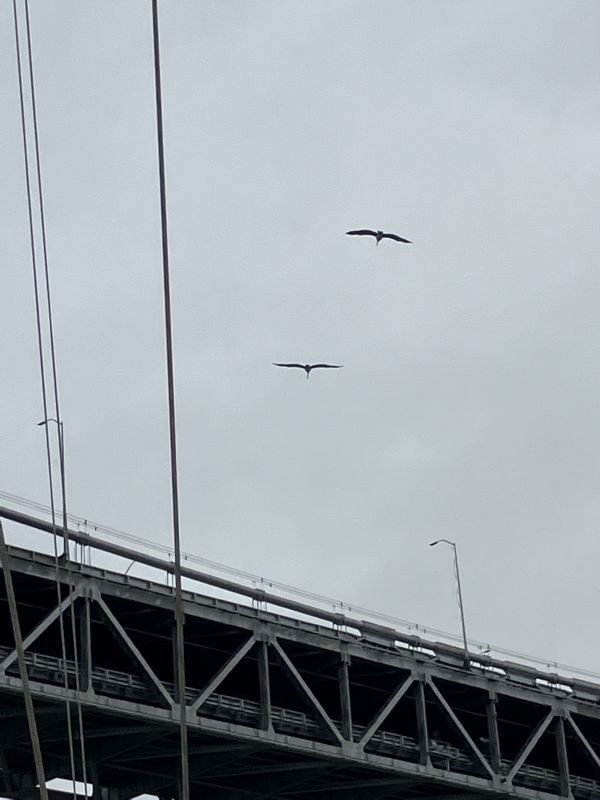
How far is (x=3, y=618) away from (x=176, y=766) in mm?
13084

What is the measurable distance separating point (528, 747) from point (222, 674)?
71.8 ft

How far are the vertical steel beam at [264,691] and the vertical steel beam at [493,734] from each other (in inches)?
586

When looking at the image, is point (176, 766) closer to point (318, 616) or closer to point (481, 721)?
point (318, 616)

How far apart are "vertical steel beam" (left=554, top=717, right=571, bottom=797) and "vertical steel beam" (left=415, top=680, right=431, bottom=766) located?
30.5ft

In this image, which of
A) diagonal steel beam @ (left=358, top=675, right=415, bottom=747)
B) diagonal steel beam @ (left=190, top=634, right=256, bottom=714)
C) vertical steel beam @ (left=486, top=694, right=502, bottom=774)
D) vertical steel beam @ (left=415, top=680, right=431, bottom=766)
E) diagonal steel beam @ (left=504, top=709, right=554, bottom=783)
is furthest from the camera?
vertical steel beam @ (left=486, top=694, right=502, bottom=774)

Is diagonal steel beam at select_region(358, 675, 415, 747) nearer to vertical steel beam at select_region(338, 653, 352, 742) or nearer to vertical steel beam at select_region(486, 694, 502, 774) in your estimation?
vertical steel beam at select_region(338, 653, 352, 742)

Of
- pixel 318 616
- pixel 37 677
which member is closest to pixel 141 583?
pixel 37 677

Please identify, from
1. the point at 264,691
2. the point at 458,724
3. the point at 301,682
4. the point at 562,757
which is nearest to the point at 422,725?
the point at 458,724

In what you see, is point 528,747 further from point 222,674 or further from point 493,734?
point 222,674

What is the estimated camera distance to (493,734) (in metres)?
80.2

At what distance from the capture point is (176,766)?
256 ft

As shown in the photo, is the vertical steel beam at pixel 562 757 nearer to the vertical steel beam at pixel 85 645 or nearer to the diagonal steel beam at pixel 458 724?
the diagonal steel beam at pixel 458 724

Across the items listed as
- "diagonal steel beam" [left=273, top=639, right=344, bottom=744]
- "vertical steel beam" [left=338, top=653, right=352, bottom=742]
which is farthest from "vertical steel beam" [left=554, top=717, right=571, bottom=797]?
"diagonal steel beam" [left=273, top=639, right=344, bottom=744]

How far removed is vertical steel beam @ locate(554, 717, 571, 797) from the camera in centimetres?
8419
